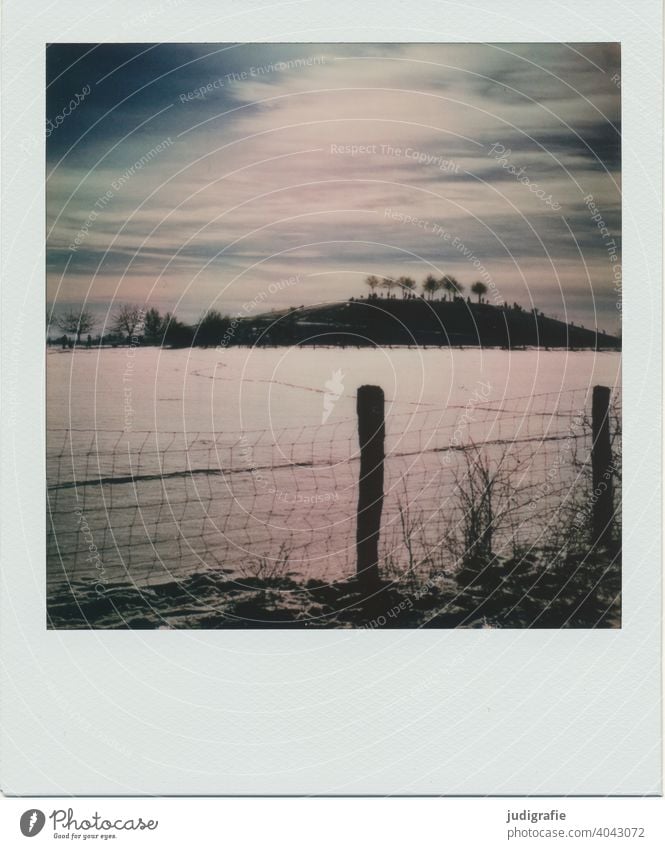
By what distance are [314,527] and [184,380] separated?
1377mm

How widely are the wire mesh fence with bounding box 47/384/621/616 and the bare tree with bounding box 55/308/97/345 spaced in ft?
2.30

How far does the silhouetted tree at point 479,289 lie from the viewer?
5996 millimetres

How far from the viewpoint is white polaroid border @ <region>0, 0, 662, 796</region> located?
5.70 meters

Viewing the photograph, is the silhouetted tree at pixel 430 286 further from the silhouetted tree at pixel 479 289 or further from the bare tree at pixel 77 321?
the bare tree at pixel 77 321

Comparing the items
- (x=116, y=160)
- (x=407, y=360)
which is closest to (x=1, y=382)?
(x=116, y=160)

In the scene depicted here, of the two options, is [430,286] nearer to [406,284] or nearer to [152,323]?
[406,284]

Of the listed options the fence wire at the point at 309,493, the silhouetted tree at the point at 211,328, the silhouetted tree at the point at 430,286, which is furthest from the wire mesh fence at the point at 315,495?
the silhouetted tree at the point at 430,286

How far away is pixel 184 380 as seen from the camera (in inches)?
237

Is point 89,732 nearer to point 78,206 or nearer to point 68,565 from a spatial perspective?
point 68,565

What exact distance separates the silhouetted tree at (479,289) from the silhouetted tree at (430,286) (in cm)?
26
